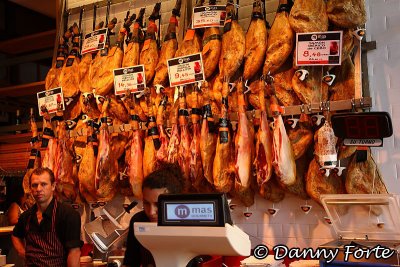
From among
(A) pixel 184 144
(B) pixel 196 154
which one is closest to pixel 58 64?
(A) pixel 184 144

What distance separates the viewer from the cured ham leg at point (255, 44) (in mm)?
3818

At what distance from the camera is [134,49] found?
455cm

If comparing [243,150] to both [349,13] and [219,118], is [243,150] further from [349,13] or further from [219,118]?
[349,13]

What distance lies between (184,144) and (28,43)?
3971 millimetres

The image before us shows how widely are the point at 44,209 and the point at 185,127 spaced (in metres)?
1.33

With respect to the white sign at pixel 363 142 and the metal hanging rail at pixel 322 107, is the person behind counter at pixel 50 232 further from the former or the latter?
the white sign at pixel 363 142

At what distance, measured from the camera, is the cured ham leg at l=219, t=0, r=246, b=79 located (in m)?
3.89

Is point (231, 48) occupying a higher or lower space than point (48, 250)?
higher

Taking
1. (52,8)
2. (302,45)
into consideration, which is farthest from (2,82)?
(302,45)

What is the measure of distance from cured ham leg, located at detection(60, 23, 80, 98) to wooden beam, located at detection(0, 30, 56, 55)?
149 centimetres

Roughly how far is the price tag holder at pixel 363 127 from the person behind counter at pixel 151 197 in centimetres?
115

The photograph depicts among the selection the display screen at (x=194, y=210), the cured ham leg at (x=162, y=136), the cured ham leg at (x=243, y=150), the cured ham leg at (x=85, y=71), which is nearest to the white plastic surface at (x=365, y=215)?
the cured ham leg at (x=243, y=150)

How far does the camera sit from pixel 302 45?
11.9 feet

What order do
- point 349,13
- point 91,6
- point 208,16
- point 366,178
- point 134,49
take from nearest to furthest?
1. point 366,178
2. point 349,13
3. point 208,16
4. point 134,49
5. point 91,6
